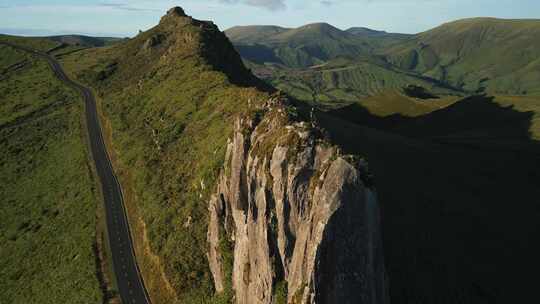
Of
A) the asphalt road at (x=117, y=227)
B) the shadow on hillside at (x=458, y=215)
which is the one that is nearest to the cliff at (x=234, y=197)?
the asphalt road at (x=117, y=227)

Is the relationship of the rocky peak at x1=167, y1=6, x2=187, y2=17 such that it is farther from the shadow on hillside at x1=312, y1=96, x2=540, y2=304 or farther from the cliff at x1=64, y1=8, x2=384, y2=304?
the shadow on hillside at x1=312, y1=96, x2=540, y2=304

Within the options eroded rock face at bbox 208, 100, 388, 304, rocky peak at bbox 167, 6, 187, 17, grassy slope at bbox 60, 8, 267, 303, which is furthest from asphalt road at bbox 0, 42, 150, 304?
rocky peak at bbox 167, 6, 187, 17

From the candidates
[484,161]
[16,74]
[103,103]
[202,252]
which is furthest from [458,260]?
[16,74]

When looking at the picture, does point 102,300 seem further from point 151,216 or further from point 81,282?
point 151,216

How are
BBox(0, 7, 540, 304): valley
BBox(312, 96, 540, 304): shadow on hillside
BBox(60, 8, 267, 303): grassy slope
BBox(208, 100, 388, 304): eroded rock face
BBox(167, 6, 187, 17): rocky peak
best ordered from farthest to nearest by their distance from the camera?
BBox(167, 6, 187, 17): rocky peak, BBox(60, 8, 267, 303): grassy slope, BBox(312, 96, 540, 304): shadow on hillside, BBox(0, 7, 540, 304): valley, BBox(208, 100, 388, 304): eroded rock face

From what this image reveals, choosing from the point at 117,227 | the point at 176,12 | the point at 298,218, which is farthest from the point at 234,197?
the point at 176,12
